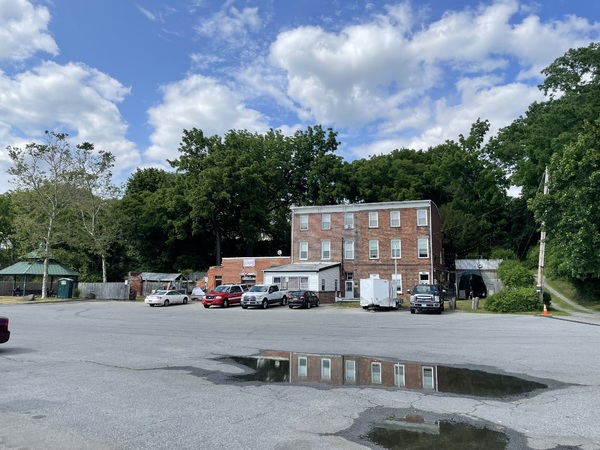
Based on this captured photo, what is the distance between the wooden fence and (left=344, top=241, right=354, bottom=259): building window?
2375 centimetres

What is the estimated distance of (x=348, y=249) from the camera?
48062 mm

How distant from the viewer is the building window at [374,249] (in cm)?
4684

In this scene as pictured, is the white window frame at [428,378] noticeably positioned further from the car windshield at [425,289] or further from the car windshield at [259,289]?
the car windshield at [259,289]

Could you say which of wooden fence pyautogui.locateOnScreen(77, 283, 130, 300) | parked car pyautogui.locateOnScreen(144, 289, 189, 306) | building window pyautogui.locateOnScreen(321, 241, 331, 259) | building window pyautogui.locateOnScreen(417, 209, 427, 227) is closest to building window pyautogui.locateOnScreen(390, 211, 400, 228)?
building window pyautogui.locateOnScreen(417, 209, 427, 227)

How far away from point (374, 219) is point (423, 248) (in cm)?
572

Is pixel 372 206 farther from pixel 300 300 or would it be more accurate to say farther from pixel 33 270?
pixel 33 270

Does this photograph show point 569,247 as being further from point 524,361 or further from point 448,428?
point 448,428

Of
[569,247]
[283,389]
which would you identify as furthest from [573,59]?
[283,389]

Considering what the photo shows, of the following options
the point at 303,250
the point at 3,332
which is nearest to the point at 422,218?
the point at 303,250

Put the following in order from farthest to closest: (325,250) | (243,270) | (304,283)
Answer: (243,270) < (325,250) < (304,283)

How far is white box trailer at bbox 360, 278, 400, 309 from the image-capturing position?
111ft

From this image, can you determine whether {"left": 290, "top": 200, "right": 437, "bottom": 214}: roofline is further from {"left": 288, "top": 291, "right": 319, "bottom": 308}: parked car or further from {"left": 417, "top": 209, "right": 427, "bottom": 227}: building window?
{"left": 288, "top": 291, "right": 319, "bottom": 308}: parked car

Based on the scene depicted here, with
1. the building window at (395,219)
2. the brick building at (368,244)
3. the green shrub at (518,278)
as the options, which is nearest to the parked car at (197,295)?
the brick building at (368,244)

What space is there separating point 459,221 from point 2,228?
6747 centimetres
